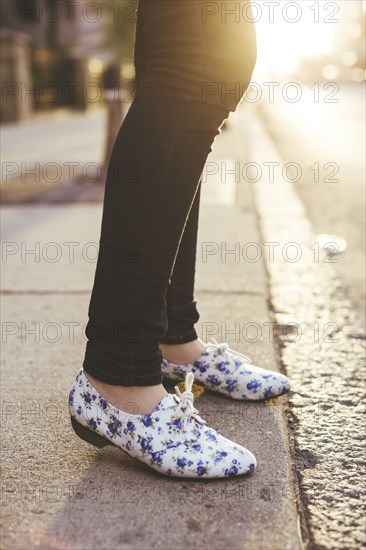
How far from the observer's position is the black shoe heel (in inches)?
52.6

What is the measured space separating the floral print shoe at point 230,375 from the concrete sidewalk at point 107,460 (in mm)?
30

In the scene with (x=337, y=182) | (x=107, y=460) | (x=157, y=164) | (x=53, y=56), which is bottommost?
(x=107, y=460)

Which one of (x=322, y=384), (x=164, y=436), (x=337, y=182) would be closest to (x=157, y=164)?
(x=164, y=436)

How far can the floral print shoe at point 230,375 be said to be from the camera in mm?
1606

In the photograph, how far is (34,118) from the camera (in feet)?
49.4

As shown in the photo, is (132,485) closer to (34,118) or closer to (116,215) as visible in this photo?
(116,215)

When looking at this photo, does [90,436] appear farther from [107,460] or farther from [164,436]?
[164,436]

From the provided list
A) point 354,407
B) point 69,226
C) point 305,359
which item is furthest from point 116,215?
point 69,226

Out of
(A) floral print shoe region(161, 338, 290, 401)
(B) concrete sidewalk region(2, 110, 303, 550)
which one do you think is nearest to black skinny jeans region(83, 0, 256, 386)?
(B) concrete sidewalk region(2, 110, 303, 550)

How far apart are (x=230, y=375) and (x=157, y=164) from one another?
63 cm

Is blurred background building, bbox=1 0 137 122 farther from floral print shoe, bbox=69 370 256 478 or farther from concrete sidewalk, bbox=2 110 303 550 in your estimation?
floral print shoe, bbox=69 370 256 478

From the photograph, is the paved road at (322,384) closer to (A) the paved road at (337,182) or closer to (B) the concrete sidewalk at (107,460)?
(B) the concrete sidewalk at (107,460)

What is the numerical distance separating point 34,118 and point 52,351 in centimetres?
1392

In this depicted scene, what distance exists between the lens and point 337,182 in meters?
5.77
